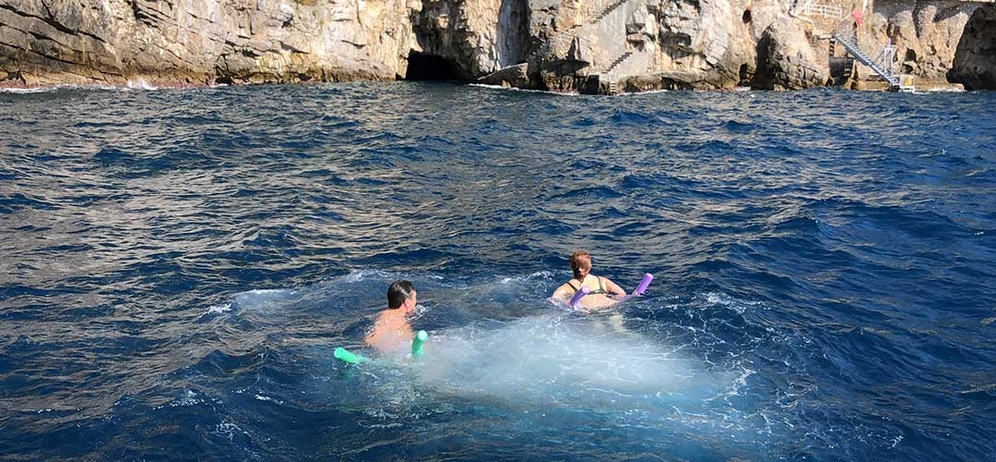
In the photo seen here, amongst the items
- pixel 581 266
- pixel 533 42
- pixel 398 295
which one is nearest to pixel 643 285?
pixel 581 266

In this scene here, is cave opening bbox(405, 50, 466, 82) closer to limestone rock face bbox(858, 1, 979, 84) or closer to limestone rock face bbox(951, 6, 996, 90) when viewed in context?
limestone rock face bbox(858, 1, 979, 84)

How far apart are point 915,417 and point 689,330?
280cm

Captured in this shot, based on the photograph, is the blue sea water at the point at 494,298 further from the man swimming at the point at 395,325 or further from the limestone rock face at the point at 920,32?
the limestone rock face at the point at 920,32

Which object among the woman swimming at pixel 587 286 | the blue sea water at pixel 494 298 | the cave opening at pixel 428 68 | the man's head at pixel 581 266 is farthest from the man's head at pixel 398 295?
the cave opening at pixel 428 68

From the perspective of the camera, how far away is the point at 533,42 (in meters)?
44.4

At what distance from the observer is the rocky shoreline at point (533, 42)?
39.0 m

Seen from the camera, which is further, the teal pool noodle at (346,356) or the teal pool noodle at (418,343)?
the teal pool noodle at (418,343)

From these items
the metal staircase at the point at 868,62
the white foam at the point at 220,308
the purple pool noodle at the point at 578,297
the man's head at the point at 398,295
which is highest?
the metal staircase at the point at 868,62

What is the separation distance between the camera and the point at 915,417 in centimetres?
795

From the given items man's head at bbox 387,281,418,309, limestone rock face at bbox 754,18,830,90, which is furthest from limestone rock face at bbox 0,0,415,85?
man's head at bbox 387,281,418,309

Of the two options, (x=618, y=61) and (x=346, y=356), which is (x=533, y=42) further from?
(x=346, y=356)

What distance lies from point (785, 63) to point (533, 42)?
14.0 m

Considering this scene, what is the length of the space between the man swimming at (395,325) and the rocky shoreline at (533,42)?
3226cm

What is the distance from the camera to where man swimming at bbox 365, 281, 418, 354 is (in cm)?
958
